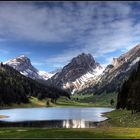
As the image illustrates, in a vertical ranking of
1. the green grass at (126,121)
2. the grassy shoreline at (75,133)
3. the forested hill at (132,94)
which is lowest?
the grassy shoreline at (75,133)

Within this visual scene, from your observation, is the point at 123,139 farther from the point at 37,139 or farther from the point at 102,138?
the point at 37,139

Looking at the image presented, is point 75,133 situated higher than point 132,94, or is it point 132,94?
point 132,94

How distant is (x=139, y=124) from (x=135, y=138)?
38.1 meters

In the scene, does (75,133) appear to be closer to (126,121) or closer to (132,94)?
(126,121)

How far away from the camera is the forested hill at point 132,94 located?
147 meters

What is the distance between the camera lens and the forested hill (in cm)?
14720

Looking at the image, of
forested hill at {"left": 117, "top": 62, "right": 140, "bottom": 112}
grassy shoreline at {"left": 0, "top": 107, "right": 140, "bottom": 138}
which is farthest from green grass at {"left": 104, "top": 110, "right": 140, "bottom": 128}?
grassy shoreline at {"left": 0, "top": 107, "right": 140, "bottom": 138}

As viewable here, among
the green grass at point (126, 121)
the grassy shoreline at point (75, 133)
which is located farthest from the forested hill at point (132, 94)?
the grassy shoreline at point (75, 133)

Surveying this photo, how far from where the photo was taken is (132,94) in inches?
6545

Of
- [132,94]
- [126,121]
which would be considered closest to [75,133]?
[126,121]

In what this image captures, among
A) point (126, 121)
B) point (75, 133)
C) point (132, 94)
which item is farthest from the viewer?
point (132, 94)

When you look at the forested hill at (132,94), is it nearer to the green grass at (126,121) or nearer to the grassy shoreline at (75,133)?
the green grass at (126,121)

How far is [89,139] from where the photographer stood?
5969 centimetres

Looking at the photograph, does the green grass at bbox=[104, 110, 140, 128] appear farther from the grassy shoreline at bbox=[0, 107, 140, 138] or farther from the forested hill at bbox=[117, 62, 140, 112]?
the grassy shoreline at bbox=[0, 107, 140, 138]
